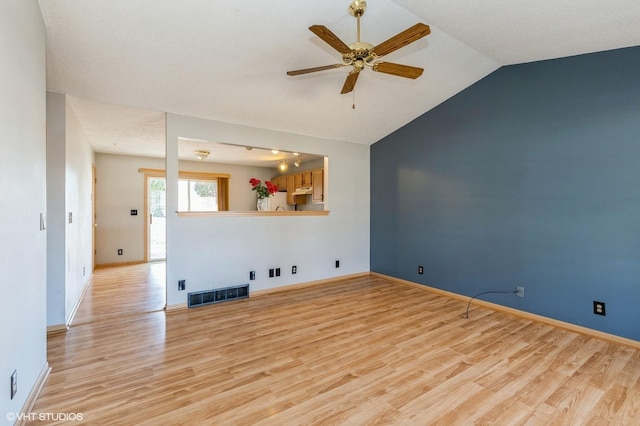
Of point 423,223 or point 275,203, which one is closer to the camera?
point 423,223

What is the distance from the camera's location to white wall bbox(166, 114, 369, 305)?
377cm

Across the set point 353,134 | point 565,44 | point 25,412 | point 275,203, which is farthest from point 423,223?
point 25,412

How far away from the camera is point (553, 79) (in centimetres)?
330

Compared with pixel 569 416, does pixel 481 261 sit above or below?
above

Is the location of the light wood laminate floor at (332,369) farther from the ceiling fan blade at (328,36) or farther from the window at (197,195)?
the window at (197,195)

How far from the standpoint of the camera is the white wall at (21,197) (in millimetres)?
1510

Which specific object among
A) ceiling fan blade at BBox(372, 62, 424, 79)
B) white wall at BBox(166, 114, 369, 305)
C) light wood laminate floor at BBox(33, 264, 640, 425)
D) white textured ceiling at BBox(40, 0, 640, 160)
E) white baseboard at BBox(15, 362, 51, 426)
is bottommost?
light wood laminate floor at BBox(33, 264, 640, 425)

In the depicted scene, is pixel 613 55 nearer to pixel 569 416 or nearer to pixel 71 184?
pixel 569 416

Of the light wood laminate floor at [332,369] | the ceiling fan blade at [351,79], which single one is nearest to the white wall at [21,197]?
the light wood laminate floor at [332,369]

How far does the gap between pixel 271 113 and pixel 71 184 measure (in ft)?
8.24

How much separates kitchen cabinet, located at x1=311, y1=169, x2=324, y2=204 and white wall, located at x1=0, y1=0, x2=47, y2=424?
4460 millimetres

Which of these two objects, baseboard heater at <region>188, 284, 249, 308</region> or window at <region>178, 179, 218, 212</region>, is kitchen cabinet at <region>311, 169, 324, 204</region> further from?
window at <region>178, 179, 218, 212</region>

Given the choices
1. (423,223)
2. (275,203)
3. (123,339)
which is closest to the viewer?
(123,339)

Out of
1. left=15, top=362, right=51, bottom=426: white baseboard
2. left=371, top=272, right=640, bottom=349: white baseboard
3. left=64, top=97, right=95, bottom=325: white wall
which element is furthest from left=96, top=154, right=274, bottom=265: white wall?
left=371, top=272, right=640, bottom=349: white baseboard
